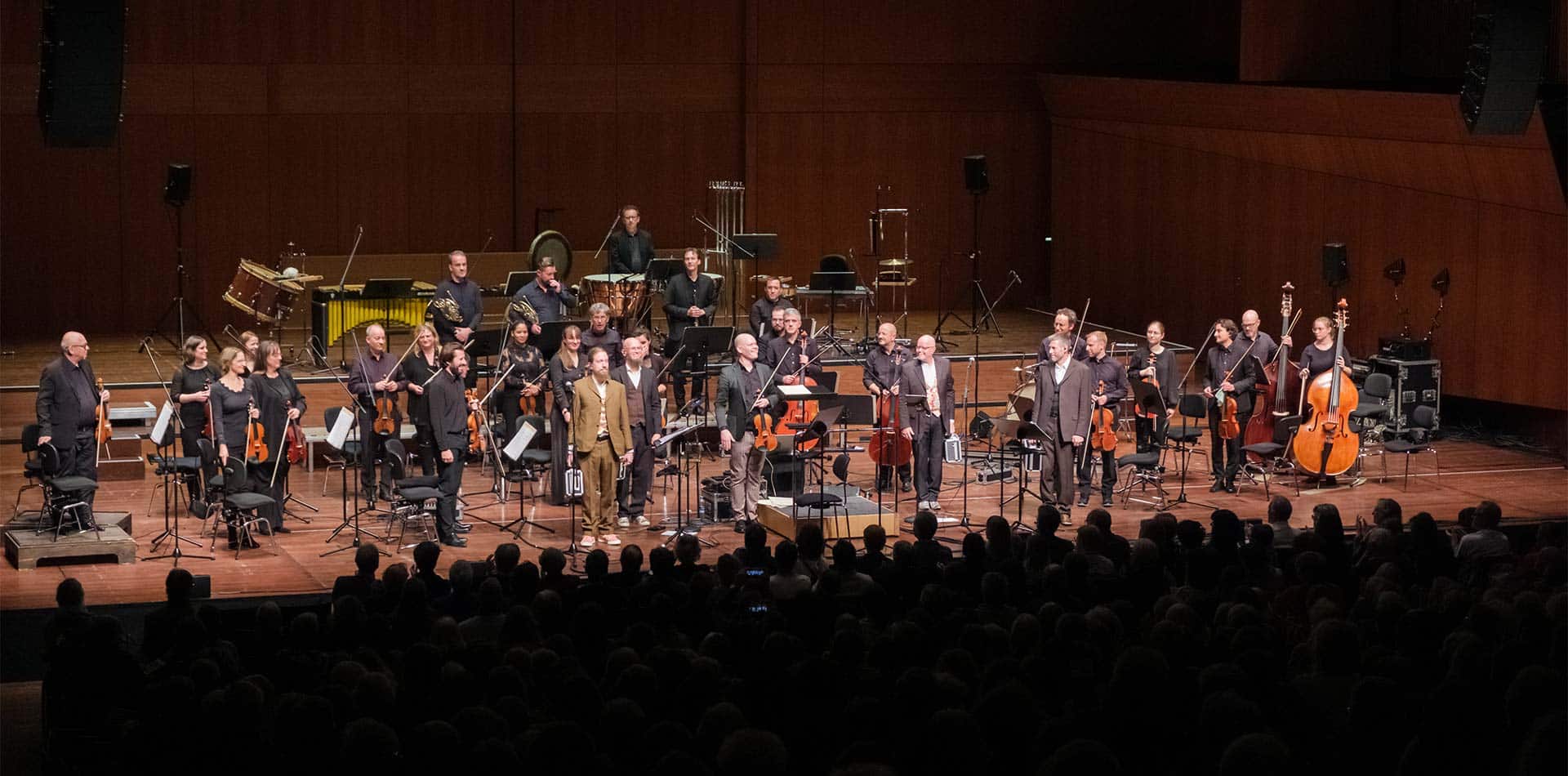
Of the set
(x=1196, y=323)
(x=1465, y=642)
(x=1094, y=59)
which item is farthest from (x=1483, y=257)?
(x=1465, y=642)

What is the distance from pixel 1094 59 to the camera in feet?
71.9

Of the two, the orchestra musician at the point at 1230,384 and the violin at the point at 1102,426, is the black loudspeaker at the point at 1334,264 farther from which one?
the violin at the point at 1102,426

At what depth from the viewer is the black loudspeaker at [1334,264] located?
16.3 meters

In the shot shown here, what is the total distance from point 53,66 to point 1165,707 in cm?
588

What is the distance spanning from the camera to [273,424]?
1228 centimetres

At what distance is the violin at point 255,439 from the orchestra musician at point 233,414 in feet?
0.06

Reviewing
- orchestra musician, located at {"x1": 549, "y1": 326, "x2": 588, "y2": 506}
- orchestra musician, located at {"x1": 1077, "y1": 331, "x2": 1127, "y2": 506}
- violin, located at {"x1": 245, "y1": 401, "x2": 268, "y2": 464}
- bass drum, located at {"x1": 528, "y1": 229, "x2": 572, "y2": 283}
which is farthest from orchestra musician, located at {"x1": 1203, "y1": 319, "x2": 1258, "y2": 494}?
bass drum, located at {"x1": 528, "y1": 229, "x2": 572, "y2": 283}

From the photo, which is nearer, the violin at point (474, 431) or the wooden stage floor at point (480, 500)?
the wooden stage floor at point (480, 500)

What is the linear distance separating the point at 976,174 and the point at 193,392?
9.58m

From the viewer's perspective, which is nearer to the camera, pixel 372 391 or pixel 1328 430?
pixel 372 391

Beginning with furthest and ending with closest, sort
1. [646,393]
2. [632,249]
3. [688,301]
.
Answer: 1. [632,249]
2. [688,301]
3. [646,393]

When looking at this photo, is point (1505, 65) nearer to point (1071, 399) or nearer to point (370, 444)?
point (1071, 399)

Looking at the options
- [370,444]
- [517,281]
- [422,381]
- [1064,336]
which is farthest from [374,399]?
[1064,336]

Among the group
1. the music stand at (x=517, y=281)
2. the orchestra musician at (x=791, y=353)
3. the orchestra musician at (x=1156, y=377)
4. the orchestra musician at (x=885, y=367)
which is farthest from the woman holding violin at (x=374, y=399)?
the orchestra musician at (x=1156, y=377)
